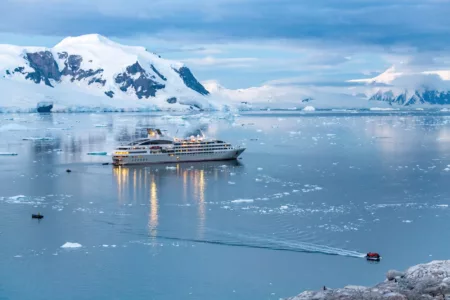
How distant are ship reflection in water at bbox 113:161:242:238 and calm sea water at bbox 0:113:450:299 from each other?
10cm

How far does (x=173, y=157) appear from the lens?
2156 inches

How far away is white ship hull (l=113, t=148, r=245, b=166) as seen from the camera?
52653 mm

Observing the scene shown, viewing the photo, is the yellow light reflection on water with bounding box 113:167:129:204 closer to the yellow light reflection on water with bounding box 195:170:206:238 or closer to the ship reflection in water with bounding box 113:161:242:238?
the ship reflection in water with bounding box 113:161:242:238

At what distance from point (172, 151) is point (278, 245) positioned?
3050cm

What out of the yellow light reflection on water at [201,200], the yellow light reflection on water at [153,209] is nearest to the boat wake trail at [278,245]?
the yellow light reflection on water at [201,200]

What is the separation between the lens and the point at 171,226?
1123 inches

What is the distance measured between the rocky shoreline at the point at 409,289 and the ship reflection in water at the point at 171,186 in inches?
464

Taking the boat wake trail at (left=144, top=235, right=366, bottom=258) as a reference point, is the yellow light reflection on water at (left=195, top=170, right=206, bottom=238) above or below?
above

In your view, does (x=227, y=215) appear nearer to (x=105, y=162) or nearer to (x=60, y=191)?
(x=60, y=191)

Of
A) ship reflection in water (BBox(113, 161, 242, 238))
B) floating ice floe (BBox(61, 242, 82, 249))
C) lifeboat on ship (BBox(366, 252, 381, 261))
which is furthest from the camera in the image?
ship reflection in water (BBox(113, 161, 242, 238))

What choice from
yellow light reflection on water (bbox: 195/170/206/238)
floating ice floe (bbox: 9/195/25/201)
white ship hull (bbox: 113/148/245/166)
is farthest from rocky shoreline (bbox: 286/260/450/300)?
white ship hull (bbox: 113/148/245/166)

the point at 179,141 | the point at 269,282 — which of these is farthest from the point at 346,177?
the point at 269,282

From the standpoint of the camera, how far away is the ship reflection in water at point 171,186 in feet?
103

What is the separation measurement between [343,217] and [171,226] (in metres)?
7.67
